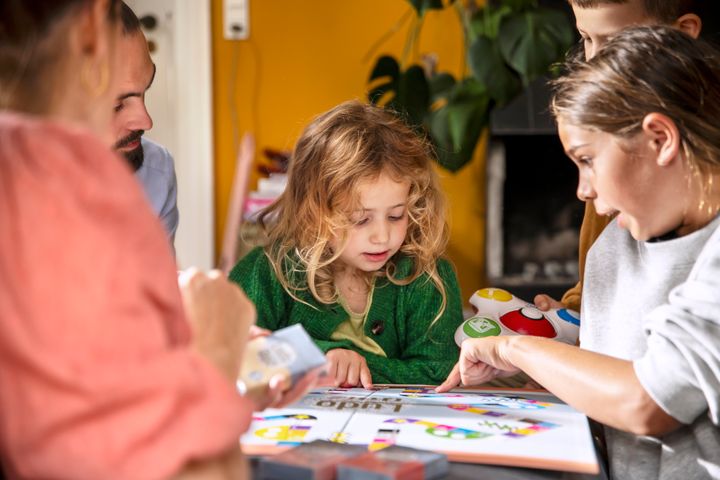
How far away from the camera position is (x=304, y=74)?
390 cm

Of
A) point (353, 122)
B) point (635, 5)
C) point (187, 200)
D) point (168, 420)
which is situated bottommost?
point (187, 200)

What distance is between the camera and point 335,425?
3.38 feet

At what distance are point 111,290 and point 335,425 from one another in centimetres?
52

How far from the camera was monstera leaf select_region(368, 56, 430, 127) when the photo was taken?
3404 millimetres

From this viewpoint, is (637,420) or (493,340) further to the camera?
(493,340)

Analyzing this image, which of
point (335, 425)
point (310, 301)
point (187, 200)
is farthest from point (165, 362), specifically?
point (187, 200)

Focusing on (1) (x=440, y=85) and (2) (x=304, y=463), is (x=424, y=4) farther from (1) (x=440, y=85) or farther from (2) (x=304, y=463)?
(2) (x=304, y=463)

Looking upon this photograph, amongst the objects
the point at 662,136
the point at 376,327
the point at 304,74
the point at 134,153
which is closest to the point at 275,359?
the point at 662,136

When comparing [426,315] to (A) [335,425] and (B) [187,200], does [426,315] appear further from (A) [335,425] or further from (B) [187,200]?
(B) [187,200]

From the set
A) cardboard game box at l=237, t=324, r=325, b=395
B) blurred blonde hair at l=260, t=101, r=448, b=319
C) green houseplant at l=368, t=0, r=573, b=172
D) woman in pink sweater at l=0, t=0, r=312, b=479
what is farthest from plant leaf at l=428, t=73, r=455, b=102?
woman in pink sweater at l=0, t=0, r=312, b=479

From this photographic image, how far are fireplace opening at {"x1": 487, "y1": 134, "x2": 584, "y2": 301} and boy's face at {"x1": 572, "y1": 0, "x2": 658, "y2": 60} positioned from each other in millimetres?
2157

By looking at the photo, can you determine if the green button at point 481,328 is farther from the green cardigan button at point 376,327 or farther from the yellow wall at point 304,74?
the yellow wall at point 304,74

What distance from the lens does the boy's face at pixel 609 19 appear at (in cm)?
146

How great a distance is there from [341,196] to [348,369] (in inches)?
12.7
